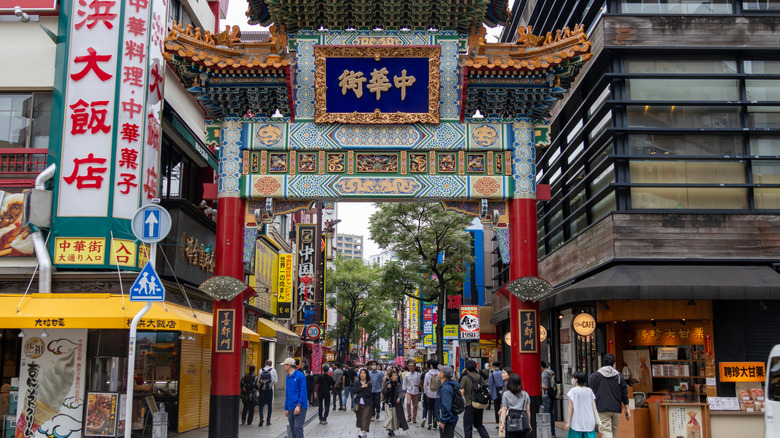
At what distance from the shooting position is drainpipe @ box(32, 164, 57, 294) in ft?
50.0

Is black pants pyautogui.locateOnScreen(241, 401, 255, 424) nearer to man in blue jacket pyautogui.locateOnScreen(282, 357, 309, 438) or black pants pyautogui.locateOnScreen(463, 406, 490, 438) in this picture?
man in blue jacket pyautogui.locateOnScreen(282, 357, 309, 438)

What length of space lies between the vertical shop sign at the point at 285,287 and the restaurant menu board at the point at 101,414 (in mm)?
21993

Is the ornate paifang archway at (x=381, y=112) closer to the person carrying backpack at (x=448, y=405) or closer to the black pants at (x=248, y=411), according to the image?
the person carrying backpack at (x=448, y=405)

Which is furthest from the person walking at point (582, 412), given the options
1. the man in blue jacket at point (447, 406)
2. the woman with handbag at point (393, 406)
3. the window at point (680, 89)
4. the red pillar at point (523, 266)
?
the window at point (680, 89)

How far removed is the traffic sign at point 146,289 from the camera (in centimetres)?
1147

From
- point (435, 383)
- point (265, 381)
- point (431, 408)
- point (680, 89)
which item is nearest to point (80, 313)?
point (265, 381)

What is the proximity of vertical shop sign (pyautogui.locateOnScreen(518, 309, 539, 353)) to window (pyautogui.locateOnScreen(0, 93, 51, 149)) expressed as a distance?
38.5ft

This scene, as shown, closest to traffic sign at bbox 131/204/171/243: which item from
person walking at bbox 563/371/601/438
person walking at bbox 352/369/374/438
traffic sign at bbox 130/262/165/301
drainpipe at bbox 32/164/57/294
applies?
traffic sign at bbox 130/262/165/301

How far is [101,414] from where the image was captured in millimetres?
15055

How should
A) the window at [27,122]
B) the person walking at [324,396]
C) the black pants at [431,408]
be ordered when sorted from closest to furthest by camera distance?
the window at [27,122]
the black pants at [431,408]
the person walking at [324,396]

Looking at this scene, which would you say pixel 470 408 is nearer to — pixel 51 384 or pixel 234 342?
pixel 234 342

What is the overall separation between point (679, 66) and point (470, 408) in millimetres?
9787

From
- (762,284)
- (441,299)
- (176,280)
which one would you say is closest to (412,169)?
(176,280)

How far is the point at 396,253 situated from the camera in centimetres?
3456
